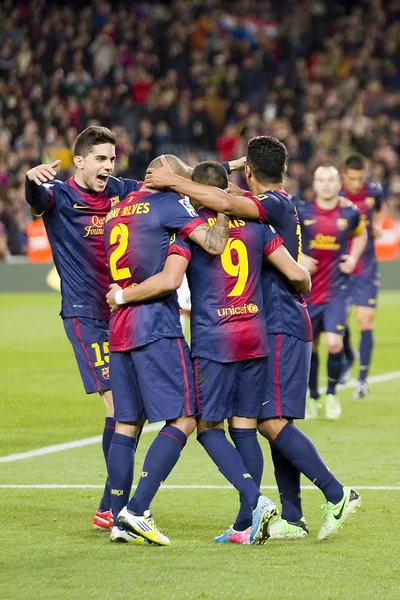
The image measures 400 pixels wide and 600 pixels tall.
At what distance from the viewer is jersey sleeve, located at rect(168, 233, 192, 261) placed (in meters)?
6.34

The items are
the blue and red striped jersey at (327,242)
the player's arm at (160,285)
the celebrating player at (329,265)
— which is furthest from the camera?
the blue and red striped jersey at (327,242)

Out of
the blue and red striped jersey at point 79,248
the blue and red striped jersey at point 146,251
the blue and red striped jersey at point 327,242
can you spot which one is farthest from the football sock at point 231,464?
the blue and red striped jersey at point 327,242

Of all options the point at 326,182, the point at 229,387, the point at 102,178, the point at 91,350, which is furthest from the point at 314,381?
the point at 229,387

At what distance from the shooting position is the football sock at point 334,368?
36.3 ft

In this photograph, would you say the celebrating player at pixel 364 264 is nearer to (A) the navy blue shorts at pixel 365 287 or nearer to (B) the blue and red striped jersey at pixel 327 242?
(A) the navy blue shorts at pixel 365 287

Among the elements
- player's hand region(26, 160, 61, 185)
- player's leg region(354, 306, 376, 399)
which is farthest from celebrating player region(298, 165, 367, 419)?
player's hand region(26, 160, 61, 185)

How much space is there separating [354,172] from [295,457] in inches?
254

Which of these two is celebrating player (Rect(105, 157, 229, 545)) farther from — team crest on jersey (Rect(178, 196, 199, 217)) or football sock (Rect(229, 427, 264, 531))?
football sock (Rect(229, 427, 264, 531))

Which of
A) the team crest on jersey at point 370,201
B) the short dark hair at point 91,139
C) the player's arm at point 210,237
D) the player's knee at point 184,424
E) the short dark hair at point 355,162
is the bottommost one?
the player's knee at point 184,424

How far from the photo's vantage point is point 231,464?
6.38m

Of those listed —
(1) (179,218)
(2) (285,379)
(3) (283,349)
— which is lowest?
(2) (285,379)

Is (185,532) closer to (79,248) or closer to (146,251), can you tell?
(146,251)

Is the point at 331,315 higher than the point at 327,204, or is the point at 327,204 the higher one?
the point at 327,204

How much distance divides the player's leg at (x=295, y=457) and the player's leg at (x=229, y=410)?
14 centimetres
